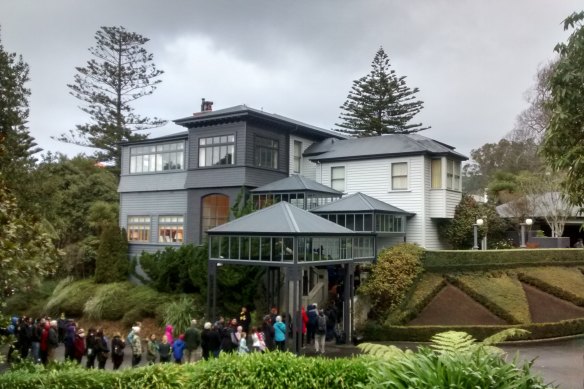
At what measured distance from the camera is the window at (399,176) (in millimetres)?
29312

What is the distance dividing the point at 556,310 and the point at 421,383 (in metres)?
19.6

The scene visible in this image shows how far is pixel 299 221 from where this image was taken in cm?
2072

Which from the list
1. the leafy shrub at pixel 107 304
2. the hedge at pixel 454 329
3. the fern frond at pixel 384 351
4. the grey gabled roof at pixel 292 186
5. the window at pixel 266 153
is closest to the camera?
the fern frond at pixel 384 351

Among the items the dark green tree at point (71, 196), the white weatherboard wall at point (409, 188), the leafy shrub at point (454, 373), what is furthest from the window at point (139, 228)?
the leafy shrub at point (454, 373)

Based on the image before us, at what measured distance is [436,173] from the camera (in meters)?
29.2

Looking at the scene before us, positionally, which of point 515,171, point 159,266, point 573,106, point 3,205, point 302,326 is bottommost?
point 302,326

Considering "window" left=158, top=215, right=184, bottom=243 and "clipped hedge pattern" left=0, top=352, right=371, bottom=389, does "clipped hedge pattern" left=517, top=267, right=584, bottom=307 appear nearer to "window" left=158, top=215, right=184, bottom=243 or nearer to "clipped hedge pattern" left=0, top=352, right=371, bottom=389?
"window" left=158, top=215, right=184, bottom=243

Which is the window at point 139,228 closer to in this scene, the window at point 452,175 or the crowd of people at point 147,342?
the crowd of people at point 147,342

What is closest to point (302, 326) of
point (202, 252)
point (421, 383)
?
point (202, 252)

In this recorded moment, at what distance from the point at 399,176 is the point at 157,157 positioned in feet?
45.9

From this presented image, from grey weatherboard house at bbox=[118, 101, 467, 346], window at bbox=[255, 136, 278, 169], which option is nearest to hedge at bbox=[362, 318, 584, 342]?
grey weatherboard house at bbox=[118, 101, 467, 346]

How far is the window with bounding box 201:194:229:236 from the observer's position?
2952 cm

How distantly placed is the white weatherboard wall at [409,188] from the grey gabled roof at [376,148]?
0.43 metres

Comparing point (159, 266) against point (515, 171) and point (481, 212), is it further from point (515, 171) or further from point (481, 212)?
point (515, 171)
